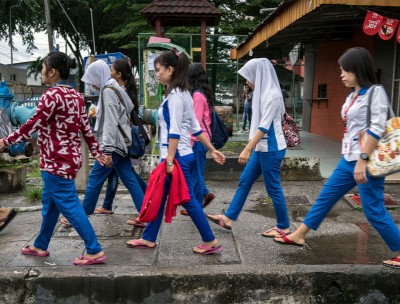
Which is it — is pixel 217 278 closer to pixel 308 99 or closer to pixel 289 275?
→ pixel 289 275

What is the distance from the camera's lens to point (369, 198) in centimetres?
356

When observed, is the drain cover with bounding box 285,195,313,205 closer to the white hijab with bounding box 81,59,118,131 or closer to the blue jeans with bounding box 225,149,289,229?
the blue jeans with bounding box 225,149,289,229

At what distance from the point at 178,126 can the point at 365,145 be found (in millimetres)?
1513

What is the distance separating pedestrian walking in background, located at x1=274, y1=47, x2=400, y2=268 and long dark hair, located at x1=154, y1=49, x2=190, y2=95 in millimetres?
1343

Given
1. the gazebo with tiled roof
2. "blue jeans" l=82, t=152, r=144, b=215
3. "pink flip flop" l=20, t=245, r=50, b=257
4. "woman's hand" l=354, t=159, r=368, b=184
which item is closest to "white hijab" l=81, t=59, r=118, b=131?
"blue jeans" l=82, t=152, r=144, b=215

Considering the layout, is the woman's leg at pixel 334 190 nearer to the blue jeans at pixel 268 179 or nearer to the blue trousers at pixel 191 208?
the blue jeans at pixel 268 179

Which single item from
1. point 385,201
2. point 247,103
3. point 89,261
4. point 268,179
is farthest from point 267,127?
point 247,103

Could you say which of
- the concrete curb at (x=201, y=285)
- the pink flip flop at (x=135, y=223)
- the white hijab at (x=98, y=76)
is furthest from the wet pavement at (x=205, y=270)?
the white hijab at (x=98, y=76)

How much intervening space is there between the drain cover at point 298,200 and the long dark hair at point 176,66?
2.85m

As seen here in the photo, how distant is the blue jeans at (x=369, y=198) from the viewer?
11.7ft

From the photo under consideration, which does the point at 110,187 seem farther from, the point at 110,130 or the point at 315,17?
the point at 315,17

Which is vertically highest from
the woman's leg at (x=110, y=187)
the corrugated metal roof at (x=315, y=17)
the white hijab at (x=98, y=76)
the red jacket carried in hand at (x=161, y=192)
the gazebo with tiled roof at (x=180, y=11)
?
the gazebo with tiled roof at (x=180, y=11)

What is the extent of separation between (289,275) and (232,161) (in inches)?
155

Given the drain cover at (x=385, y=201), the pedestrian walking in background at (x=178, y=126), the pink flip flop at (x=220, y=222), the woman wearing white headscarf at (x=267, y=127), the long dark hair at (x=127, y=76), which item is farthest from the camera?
the drain cover at (x=385, y=201)
